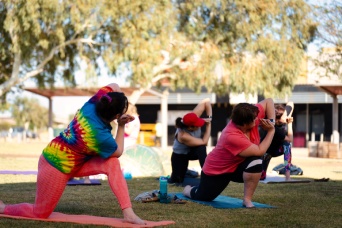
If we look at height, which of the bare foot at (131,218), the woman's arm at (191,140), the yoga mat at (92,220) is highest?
the woman's arm at (191,140)

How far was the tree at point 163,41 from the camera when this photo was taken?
80.8 ft

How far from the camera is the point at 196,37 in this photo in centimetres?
2945

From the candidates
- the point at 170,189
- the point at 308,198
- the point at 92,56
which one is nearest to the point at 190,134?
the point at 170,189

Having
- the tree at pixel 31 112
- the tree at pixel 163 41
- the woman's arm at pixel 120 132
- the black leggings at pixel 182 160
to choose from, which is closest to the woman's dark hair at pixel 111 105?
the woman's arm at pixel 120 132

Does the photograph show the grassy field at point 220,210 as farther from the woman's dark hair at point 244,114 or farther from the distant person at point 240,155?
the woman's dark hair at point 244,114

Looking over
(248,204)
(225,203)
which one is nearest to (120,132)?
(248,204)

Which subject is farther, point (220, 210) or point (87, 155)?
point (220, 210)

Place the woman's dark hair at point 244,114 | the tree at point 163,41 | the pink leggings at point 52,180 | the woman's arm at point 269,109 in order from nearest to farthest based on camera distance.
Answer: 1. the pink leggings at point 52,180
2. the woman's dark hair at point 244,114
3. the woman's arm at point 269,109
4. the tree at point 163,41

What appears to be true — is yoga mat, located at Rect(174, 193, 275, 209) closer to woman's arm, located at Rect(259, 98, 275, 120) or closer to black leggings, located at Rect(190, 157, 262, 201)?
black leggings, located at Rect(190, 157, 262, 201)

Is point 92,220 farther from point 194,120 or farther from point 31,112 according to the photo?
point 31,112

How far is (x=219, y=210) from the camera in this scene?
7.32m

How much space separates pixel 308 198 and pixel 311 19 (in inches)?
861

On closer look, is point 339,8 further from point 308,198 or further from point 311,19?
point 311,19

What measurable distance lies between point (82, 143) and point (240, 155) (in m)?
Result: 2.04
